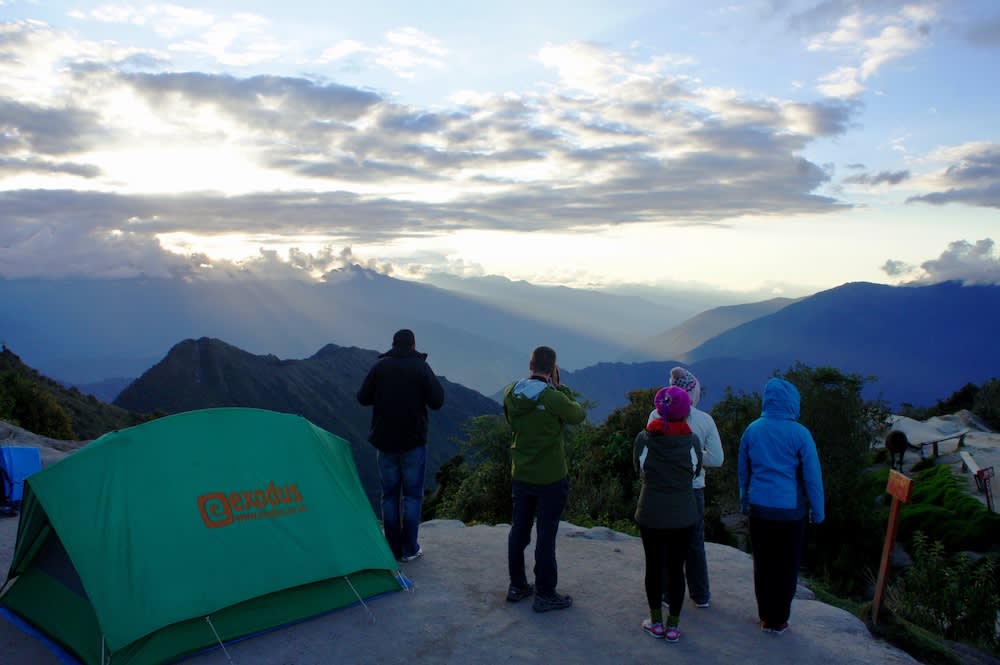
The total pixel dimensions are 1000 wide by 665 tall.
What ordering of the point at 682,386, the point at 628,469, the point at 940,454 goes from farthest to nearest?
the point at 940,454 → the point at 628,469 → the point at 682,386

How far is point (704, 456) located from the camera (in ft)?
21.3

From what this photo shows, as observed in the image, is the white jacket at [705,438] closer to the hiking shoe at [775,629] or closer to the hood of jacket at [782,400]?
the hood of jacket at [782,400]

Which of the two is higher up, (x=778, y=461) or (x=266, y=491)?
(x=778, y=461)

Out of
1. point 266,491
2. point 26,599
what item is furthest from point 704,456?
point 26,599

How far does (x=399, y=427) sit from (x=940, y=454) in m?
32.4

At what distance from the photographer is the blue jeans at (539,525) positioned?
6672 millimetres

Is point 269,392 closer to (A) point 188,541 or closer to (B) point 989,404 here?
(B) point 989,404

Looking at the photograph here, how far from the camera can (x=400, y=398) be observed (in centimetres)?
793

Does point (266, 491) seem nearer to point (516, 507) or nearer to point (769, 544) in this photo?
point (516, 507)

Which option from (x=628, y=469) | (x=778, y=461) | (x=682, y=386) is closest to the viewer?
(x=778, y=461)

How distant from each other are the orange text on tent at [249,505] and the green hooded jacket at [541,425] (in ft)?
7.52

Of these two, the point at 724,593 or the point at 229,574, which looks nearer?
the point at 229,574

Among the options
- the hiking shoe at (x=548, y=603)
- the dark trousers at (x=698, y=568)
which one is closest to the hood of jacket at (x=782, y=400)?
the dark trousers at (x=698, y=568)

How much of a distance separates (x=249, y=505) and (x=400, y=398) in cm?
193
